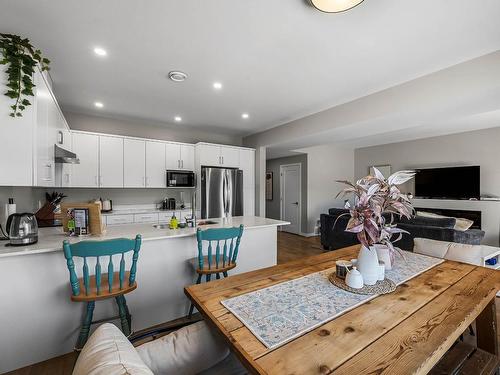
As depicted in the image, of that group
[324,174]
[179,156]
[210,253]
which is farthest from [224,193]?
[324,174]

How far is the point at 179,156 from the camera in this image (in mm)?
4781

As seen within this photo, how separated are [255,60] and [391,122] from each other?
87.3 inches

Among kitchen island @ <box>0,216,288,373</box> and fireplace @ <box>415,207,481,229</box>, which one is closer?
kitchen island @ <box>0,216,288,373</box>

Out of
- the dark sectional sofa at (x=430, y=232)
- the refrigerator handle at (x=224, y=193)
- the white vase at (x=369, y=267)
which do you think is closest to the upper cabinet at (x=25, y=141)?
the white vase at (x=369, y=267)

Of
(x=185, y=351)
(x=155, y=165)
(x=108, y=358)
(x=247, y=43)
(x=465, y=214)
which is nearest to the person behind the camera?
(x=108, y=358)

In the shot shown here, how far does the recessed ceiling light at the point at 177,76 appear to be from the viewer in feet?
8.93

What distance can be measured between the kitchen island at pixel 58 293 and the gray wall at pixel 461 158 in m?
6.11

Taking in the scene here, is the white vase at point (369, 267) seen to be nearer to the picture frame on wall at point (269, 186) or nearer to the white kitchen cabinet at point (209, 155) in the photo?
the white kitchen cabinet at point (209, 155)

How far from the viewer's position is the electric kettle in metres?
1.76

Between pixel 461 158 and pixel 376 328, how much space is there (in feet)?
21.4

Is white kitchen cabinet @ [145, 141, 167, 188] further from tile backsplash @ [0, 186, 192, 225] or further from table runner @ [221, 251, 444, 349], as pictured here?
table runner @ [221, 251, 444, 349]

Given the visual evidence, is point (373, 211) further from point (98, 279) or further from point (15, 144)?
point (15, 144)

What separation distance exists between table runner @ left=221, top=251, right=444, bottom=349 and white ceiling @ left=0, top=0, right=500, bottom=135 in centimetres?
186

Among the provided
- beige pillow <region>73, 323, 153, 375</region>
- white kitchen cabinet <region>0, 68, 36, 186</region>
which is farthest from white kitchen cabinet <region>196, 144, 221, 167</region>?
beige pillow <region>73, 323, 153, 375</region>
